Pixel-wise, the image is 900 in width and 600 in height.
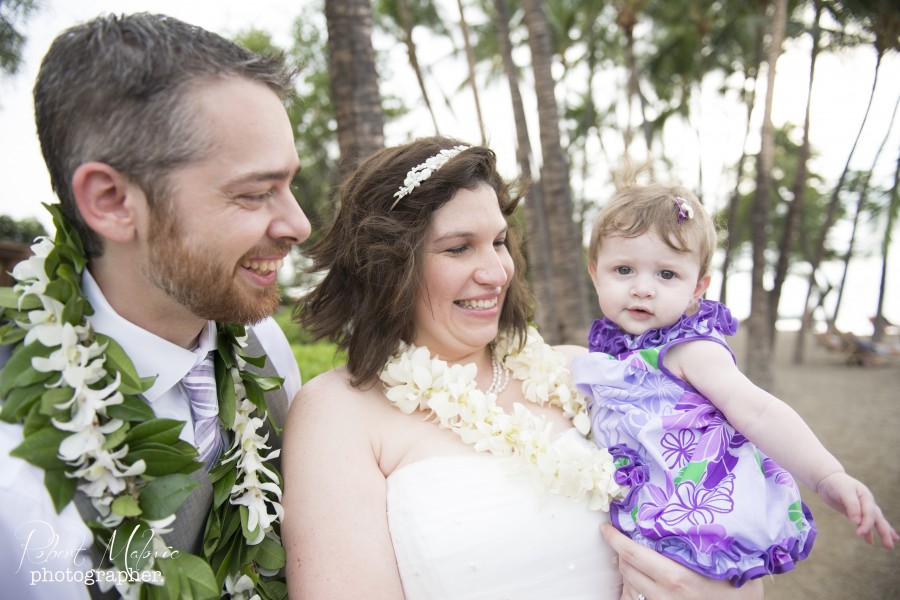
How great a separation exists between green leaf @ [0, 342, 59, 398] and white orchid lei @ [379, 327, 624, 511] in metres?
1.19

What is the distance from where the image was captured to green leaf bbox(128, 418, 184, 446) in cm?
195

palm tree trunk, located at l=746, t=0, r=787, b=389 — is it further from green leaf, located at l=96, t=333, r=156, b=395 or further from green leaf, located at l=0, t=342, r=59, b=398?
green leaf, located at l=0, t=342, r=59, b=398

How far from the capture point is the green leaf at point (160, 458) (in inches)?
76.2

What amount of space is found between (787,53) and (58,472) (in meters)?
28.1

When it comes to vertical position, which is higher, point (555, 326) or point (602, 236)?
point (602, 236)

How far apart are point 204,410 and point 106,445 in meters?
0.43

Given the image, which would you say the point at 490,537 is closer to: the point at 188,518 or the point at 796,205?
the point at 188,518

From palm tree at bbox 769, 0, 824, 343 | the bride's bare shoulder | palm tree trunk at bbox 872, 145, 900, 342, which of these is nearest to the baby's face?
the bride's bare shoulder

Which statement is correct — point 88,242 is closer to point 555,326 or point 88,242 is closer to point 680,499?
point 680,499

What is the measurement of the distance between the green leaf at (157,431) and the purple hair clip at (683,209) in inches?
75.5

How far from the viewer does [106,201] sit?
6.55 feet

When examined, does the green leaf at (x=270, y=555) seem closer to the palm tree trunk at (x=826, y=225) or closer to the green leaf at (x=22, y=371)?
the green leaf at (x=22, y=371)

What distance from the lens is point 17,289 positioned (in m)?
1.99

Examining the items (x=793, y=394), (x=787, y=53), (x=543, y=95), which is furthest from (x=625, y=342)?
(x=787, y=53)
